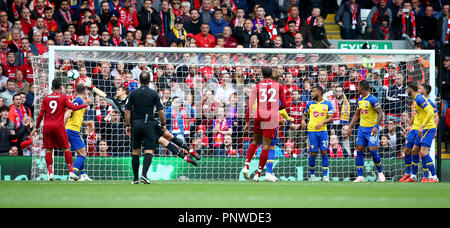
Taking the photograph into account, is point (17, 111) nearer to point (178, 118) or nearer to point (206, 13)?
point (178, 118)

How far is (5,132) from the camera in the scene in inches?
607

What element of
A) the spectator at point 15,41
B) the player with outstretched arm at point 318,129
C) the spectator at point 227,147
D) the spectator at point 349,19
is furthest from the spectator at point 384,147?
the spectator at point 15,41

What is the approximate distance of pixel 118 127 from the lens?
606 inches

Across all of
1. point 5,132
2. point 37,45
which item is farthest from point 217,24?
point 5,132

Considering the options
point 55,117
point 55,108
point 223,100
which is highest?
point 223,100

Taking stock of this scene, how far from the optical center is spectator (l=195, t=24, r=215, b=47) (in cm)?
1800

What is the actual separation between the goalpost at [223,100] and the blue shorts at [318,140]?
3.28 feet

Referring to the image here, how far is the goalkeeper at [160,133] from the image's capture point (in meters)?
13.4

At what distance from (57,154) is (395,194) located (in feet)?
29.5

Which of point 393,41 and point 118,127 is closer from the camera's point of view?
point 118,127

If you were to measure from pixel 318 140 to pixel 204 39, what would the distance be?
525 cm

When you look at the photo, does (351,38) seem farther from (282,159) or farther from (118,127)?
(118,127)

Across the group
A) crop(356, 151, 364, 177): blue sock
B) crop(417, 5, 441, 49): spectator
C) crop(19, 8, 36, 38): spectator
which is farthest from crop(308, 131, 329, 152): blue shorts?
crop(19, 8, 36, 38): spectator
